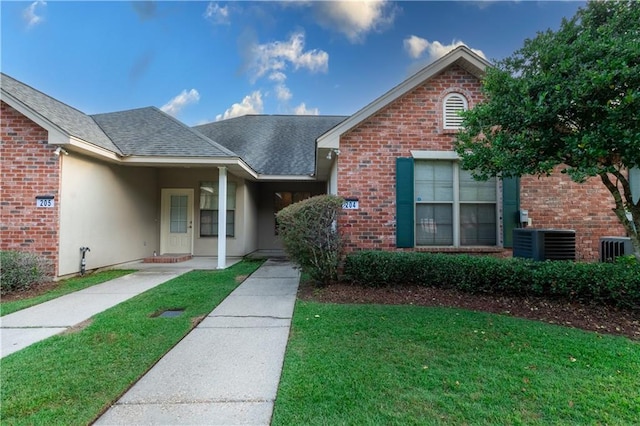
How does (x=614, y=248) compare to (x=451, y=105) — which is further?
(x=451, y=105)

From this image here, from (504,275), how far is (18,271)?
341 inches

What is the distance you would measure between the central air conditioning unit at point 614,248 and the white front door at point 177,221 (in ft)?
37.6

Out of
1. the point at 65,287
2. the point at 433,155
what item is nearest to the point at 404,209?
the point at 433,155

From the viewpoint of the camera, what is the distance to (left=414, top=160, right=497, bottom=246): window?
23.2 feet

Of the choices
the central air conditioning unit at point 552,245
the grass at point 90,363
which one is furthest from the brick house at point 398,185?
the grass at point 90,363

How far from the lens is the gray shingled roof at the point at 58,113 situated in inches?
274

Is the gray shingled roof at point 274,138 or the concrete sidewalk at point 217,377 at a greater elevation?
the gray shingled roof at point 274,138

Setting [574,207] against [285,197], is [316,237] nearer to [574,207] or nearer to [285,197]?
[574,207]

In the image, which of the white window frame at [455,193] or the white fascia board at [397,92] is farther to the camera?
the white window frame at [455,193]

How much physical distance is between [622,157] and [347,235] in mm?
4496

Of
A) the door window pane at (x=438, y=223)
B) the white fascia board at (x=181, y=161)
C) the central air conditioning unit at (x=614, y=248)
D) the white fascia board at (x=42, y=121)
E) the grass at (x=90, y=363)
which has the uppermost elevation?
the white fascia board at (x=42, y=121)

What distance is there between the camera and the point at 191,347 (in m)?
3.58

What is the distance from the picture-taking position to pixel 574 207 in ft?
23.2

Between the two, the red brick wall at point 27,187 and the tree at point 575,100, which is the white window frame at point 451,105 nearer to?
the tree at point 575,100
